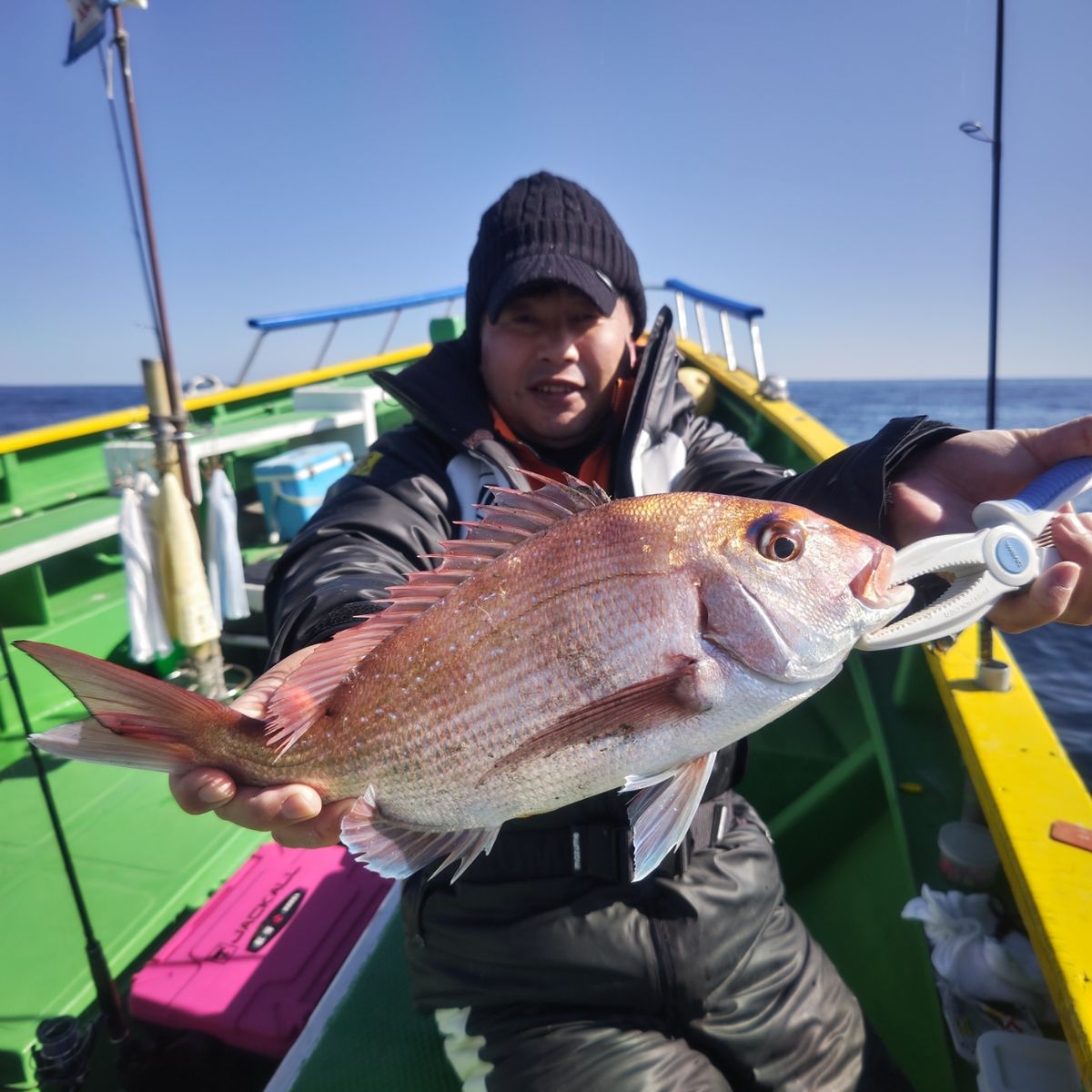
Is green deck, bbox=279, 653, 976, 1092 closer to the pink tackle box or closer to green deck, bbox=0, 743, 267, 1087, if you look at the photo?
the pink tackle box

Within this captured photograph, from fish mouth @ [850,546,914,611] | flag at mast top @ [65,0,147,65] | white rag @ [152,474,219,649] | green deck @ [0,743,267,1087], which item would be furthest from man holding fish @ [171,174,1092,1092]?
flag at mast top @ [65,0,147,65]

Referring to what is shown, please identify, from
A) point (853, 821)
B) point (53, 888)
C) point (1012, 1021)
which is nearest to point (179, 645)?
point (53, 888)

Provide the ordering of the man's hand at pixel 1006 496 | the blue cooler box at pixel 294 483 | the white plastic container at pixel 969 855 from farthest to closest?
the blue cooler box at pixel 294 483 → the white plastic container at pixel 969 855 → the man's hand at pixel 1006 496

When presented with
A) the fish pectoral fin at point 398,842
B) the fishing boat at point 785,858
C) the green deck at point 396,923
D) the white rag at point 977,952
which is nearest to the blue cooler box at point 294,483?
the fishing boat at point 785,858

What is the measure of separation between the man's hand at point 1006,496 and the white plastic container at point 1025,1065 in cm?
92

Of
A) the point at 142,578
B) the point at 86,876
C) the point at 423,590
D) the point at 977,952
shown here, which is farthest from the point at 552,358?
the point at 142,578

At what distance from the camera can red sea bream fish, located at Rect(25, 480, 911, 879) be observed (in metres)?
1.22

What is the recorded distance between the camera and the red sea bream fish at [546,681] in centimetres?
122

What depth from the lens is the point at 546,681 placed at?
1258mm

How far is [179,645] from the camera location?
4.57m

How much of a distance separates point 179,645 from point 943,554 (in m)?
4.59

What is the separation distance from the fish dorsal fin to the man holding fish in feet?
0.04

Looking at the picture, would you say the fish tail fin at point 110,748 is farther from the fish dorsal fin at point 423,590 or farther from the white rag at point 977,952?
the white rag at point 977,952

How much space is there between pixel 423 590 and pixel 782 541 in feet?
2.25
